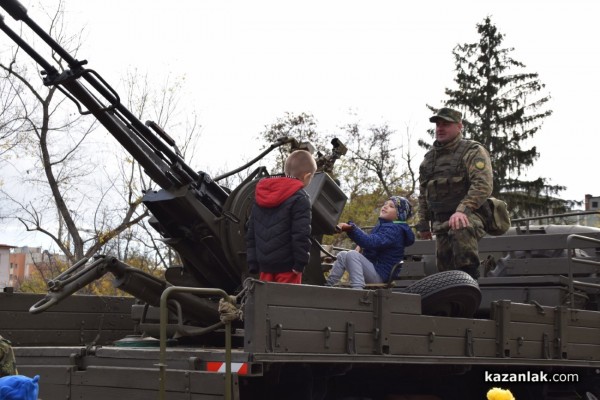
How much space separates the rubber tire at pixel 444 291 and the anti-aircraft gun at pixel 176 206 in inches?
39.0

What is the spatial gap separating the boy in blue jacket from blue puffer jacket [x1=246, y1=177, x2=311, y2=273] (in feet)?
2.86

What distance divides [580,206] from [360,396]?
33449mm

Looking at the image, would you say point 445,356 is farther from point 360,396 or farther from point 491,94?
point 491,94

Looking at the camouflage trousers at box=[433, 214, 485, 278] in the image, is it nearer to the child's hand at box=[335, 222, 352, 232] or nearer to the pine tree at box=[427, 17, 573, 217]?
the child's hand at box=[335, 222, 352, 232]

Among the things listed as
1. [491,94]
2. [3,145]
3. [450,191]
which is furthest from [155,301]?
[491,94]

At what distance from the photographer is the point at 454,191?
843cm

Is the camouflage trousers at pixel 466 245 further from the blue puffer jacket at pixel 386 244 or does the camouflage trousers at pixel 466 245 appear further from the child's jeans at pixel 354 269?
the child's jeans at pixel 354 269

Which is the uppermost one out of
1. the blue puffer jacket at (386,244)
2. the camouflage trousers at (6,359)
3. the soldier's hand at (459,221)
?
the soldier's hand at (459,221)

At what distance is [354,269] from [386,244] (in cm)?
34

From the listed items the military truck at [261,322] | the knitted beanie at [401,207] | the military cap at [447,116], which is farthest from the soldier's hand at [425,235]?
the knitted beanie at [401,207]

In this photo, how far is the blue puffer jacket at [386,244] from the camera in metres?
7.43

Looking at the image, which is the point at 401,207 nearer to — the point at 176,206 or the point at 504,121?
the point at 176,206

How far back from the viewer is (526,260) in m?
9.02

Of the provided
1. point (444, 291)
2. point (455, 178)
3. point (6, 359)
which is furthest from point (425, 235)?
point (6, 359)
